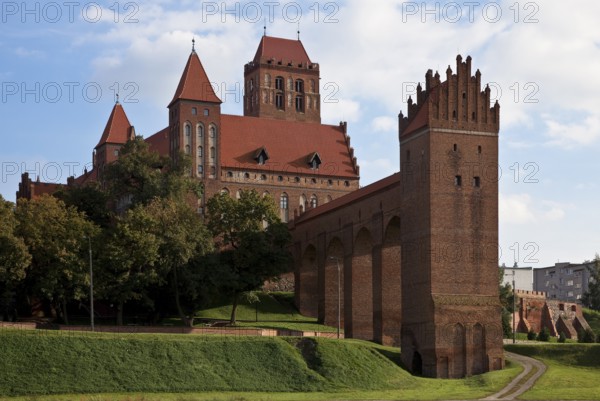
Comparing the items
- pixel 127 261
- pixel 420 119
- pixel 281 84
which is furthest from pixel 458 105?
pixel 281 84

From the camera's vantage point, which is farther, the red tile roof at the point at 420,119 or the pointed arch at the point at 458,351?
the red tile roof at the point at 420,119

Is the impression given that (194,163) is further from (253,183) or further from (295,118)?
(295,118)

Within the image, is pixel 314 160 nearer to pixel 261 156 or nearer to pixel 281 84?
pixel 261 156

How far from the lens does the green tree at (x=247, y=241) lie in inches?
3530

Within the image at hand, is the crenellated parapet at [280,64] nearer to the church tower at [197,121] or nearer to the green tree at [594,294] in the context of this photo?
the church tower at [197,121]

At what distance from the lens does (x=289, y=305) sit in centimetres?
10162

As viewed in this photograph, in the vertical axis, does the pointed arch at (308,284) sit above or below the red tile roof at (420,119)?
below

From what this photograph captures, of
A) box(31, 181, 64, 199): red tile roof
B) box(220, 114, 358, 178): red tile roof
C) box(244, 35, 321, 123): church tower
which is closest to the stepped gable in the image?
box(31, 181, 64, 199): red tile roof

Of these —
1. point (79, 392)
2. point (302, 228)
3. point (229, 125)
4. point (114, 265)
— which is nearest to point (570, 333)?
point (302, 228)

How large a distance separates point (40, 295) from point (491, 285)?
30176mm

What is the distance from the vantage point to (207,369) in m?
69.9

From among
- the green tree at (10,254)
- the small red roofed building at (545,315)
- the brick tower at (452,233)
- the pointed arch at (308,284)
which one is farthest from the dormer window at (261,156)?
the green tree at (10,254)

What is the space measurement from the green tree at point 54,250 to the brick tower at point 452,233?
21.8 metres

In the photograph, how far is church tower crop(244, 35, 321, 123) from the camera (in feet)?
403
